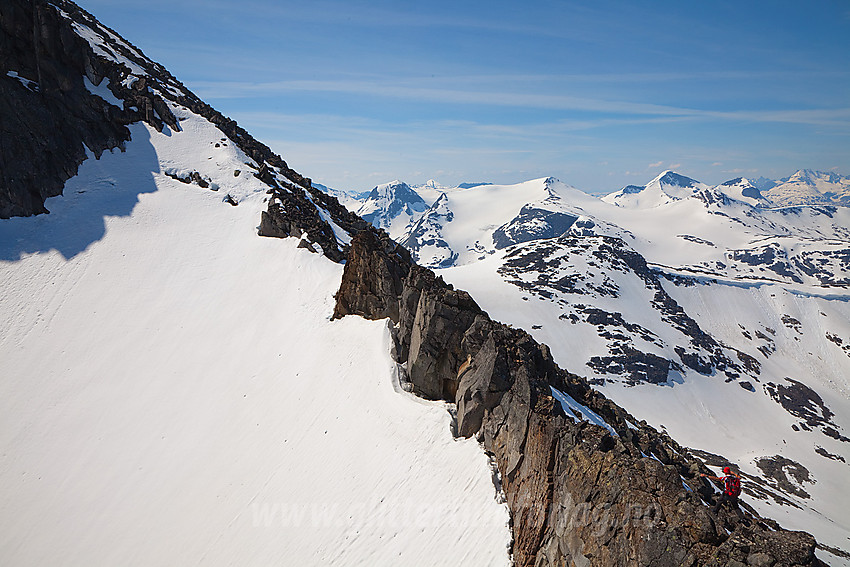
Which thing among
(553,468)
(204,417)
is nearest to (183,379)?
(204,417)

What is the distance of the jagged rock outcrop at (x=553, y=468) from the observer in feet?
31.2

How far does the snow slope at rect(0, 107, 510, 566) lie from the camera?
16.6 m

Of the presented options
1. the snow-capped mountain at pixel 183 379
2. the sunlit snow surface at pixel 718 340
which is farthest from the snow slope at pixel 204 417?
the sunlit snow surface at pixel 718 340

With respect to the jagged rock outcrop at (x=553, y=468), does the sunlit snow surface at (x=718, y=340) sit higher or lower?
lower

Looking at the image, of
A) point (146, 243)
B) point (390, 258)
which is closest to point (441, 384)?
point (390, 258)

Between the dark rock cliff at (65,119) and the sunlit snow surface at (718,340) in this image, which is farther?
the sunlit snow surface at (718,340)

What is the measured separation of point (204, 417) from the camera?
24.4m

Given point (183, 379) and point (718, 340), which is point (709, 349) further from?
point (183, 379)

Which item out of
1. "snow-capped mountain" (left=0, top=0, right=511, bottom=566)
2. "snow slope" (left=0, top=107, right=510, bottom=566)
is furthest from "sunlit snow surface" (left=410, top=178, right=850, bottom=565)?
"snow-capped mountain" (left=0, top=0, right=511, bottom=566)

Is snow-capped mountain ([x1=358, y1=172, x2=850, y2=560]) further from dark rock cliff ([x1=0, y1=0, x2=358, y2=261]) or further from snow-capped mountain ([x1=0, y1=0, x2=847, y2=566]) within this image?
dark rock cliff ([x1=0, y1=0, x2=358, y2=261])

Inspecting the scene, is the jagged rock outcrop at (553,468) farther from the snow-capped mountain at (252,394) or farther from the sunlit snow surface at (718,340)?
the sunlit snow surface at (718,340)

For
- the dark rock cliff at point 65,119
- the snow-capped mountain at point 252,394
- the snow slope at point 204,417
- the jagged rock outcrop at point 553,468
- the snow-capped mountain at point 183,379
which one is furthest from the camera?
the dark rock cliff at point 65,119

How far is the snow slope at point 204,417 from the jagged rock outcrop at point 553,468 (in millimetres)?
Result: 1209

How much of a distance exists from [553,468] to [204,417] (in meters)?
19.4
